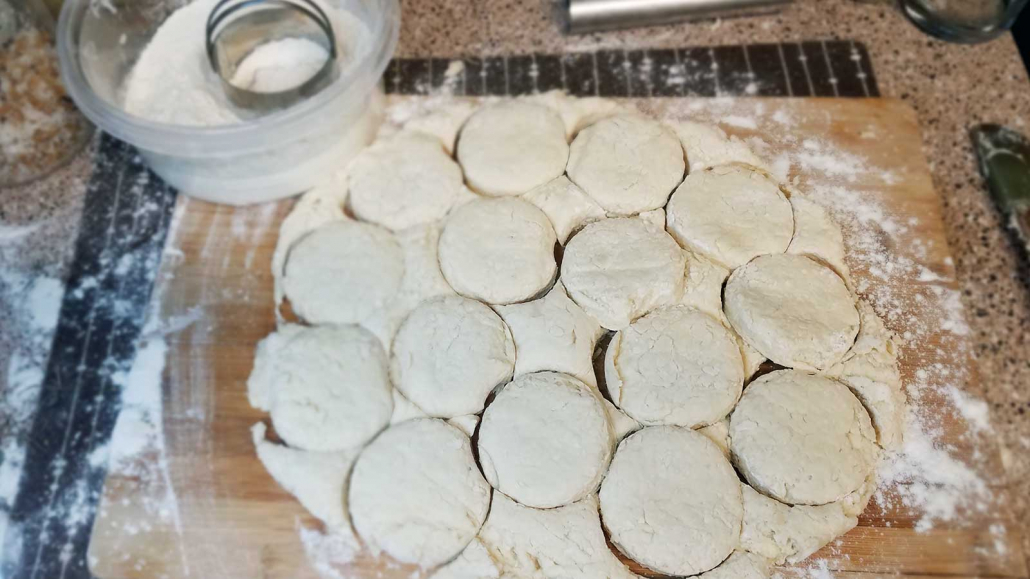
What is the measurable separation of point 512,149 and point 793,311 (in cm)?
52

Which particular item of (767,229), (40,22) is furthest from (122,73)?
(767,229)

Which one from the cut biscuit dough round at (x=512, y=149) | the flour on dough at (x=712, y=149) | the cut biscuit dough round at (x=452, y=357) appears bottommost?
the cut biscuit dough round at (x=452, y=357)

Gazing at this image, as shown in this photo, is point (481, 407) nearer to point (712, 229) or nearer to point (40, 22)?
point (712, 229)

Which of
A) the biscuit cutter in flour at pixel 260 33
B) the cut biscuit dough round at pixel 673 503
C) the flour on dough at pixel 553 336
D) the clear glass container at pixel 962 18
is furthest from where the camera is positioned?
the clear glass container at pixel 962 18

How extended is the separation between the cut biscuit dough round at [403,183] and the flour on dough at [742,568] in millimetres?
684

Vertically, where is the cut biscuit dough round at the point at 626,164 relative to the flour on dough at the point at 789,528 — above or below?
above

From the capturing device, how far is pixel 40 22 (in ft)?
3.94

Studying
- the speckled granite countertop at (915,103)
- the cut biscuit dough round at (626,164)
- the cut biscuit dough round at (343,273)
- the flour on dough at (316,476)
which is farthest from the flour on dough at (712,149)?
the flour on dough at (316,476)

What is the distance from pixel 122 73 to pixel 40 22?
158mm

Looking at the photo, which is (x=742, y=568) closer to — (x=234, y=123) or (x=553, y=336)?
(x=553, y=336)

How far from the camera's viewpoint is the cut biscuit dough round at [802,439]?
97cm

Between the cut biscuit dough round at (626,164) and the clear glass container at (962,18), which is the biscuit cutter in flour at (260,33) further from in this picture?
the clear glass container at (962,18)

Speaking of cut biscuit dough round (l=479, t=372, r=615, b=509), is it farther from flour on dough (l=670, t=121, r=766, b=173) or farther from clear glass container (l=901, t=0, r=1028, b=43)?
clear glass container (l=901, t=0, r=1028, b=43)

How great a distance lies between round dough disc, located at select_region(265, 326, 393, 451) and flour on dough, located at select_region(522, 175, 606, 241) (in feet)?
1.15
